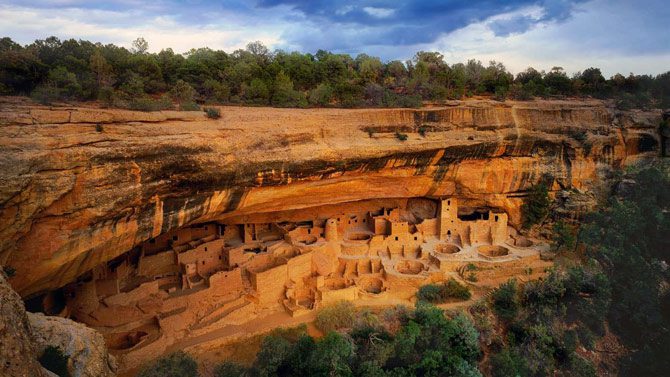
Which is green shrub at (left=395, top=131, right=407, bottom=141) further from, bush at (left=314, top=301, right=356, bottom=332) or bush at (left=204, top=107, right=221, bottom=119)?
bush at (left=204, top=107, right=221, bottom=119)

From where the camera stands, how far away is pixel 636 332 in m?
13.4

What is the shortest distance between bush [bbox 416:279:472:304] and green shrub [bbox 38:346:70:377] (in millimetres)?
10575

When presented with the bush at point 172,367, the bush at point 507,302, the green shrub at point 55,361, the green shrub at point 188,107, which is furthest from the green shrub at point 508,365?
the green shrub at point 188,107

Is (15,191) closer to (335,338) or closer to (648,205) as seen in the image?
(335,338)

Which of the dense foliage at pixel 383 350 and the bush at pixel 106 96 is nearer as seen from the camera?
the dense foliage at pixel 383 350

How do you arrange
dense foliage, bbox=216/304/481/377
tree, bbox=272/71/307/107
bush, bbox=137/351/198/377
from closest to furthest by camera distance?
bush, bbox=137/351/198/377, dense foliage, bbox=216/304/481/377, tree, bbox=272/71/307/107

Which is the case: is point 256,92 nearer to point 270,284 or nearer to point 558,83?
point 270,284

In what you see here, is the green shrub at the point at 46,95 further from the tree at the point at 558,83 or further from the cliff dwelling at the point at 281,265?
the tree at the point at 558,83

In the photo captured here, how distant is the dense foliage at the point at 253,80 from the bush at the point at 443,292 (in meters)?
6.41

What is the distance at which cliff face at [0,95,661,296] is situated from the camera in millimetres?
7730

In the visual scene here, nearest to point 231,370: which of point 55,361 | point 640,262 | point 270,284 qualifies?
point 270,284

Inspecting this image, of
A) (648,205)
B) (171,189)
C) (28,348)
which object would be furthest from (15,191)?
(648,205)

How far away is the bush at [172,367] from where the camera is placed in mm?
9023

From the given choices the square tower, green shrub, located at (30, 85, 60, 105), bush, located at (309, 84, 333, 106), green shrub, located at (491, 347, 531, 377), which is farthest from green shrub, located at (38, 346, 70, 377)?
the square tower
